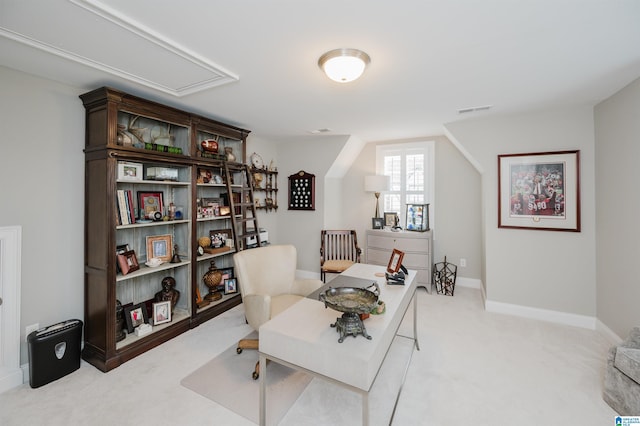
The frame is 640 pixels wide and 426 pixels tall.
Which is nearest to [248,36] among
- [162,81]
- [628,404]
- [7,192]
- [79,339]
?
[162,81]

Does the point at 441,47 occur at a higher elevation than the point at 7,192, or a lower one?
higher

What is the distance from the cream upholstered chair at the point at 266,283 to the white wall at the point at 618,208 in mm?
2818

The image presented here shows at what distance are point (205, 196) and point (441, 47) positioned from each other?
3192mm

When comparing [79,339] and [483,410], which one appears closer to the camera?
[483,410]

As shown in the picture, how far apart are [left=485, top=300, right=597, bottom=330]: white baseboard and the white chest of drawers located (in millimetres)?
890

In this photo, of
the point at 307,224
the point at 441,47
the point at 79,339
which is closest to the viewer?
the point at 441,47

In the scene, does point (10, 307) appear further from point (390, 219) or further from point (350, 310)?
point (390, 219)

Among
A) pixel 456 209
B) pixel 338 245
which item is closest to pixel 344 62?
pixel 338 245

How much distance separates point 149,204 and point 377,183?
322 centimetres

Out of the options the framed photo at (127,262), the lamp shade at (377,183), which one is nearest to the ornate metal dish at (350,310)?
the framed photo at (127,262)

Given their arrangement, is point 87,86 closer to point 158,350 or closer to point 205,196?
point 205,196

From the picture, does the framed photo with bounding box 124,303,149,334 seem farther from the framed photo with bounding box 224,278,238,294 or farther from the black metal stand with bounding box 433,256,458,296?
the black metal stand with bounding box 433,256,458,296

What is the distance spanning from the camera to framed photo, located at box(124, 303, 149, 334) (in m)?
2.66

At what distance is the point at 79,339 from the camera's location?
2355 millimetres
